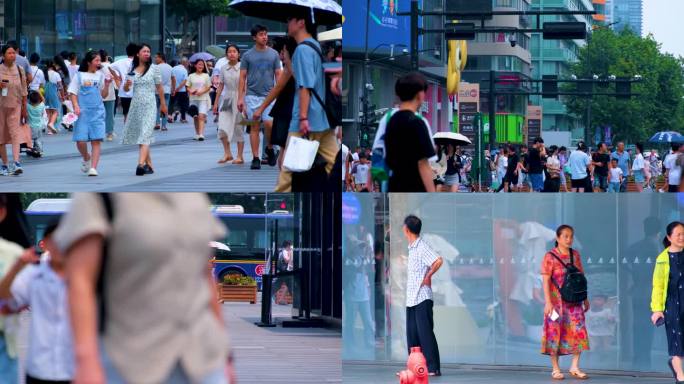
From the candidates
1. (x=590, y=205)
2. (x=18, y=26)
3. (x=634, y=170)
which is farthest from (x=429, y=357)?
(x=18, y=26)

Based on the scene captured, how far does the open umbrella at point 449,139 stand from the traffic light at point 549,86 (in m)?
1.83

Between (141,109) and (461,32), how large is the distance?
288cm

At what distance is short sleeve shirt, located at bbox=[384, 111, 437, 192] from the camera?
698cm

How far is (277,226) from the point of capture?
791 cm

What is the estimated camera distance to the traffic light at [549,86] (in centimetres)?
1239

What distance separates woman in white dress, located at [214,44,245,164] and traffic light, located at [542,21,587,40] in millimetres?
2873

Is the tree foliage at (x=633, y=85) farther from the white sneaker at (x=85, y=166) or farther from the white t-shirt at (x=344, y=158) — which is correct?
the white sneaker at (x=85, y=166)

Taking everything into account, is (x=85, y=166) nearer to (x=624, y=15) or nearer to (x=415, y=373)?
(x=415, y=373)

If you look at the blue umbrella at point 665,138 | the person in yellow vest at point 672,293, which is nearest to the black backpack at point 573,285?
the person in yellow vest at point 672,293

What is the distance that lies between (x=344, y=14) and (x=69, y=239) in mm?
6292

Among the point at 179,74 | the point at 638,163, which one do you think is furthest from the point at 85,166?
the point at 179,74

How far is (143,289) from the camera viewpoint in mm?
3559

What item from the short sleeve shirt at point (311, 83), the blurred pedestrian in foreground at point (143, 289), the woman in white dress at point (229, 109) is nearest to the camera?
the blurred pedestrian in foreground at point (143, 289)

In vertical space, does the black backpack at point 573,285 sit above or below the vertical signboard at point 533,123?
below
